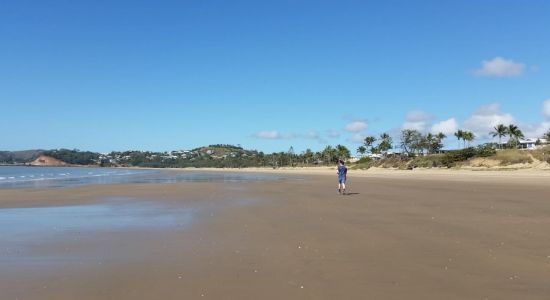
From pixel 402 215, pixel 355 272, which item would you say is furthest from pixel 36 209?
pixel 355 272

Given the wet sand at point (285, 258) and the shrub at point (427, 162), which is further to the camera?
the shrub at point (427, 162)

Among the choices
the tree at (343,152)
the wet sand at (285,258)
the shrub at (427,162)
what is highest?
the tree at (343,152)

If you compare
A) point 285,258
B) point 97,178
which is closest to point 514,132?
point 97,178

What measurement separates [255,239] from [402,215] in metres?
6.04

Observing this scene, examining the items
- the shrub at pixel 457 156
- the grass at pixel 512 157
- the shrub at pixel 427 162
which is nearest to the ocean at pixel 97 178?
the shrub at pixel 427 162

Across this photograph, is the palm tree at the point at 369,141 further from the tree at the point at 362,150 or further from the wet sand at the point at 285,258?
the wet sand at the point at 285,258

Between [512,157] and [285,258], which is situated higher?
[512,157]

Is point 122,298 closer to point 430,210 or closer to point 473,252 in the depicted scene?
point 473,252

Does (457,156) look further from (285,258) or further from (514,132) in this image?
(285,258)

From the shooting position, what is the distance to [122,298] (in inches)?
218

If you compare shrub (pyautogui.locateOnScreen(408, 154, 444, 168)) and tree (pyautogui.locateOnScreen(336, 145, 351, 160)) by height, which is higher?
tree (pyautogui.locateOnScreen(336, 145, 351, 160))

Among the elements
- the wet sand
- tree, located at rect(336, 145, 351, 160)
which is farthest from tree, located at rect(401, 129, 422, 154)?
the wet sand

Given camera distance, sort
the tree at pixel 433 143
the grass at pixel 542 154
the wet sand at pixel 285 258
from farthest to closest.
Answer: the tree at pixel 433 143 → the grass at pixel 542 154 → the wet sand at pixel 285 258

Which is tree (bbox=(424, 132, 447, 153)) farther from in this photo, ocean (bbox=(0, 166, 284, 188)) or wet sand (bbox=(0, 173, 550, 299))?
wet sand (bbox=(0, 173, 550, 299))
